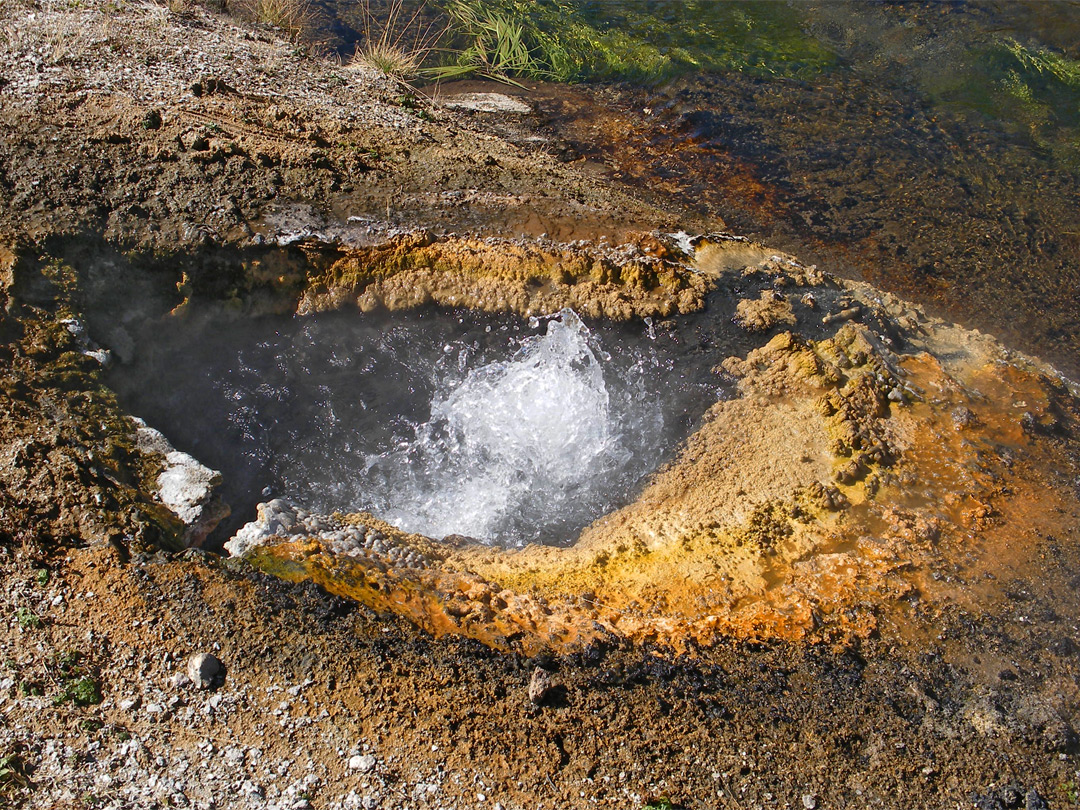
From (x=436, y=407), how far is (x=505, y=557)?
46.5 inches

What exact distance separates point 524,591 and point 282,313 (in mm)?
2338

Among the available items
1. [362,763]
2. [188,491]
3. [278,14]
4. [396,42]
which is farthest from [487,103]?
[362,763]

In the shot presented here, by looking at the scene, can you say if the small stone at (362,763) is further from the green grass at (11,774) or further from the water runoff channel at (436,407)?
the water runoff channel at (436,407)

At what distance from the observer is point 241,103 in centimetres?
515

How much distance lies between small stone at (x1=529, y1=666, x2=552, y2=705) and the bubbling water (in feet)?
3.42

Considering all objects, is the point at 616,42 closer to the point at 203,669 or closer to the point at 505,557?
the point at 505,557

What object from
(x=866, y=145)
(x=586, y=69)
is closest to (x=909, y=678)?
(x=866, y=145)

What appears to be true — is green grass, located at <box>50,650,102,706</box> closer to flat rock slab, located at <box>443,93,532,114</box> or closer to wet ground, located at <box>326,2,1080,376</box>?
wet ground, located at <box>326,2,1080,376</box>

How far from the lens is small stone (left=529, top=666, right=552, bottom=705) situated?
2652 millimetres

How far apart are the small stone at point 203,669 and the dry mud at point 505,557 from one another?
0.09ft

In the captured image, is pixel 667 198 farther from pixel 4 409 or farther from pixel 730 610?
pixel 4 409

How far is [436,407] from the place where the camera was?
419cm

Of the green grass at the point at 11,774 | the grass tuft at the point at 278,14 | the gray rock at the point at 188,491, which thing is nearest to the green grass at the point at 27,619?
the green grass at the point at 11,774

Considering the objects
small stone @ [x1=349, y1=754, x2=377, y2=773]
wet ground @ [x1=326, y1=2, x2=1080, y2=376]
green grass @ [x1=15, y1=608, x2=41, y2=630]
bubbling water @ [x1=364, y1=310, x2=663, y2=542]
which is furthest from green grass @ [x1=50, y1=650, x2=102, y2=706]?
wet ground @ [x1=326, y1=2, x2=1080, y2=376]
